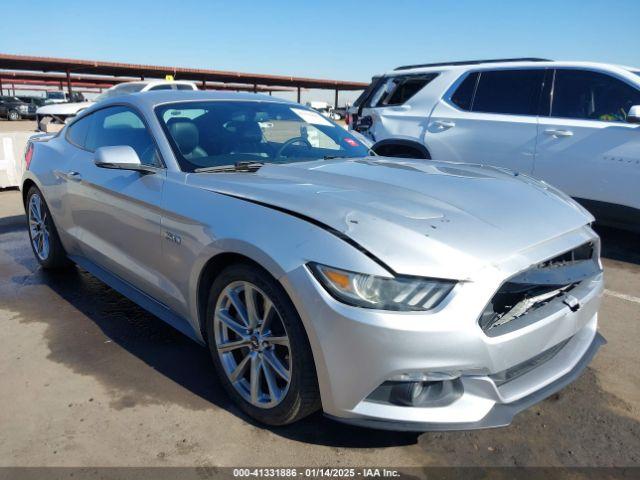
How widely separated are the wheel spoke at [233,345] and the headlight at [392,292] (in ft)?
2.27

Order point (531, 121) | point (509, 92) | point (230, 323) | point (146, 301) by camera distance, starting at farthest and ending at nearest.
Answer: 1. point (509, 92)
2. point (531, 121)
3. point (146, 301)
4. point (230, 323)

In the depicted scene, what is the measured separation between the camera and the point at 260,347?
2.34 meters

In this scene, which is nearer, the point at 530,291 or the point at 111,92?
the point at 530,291

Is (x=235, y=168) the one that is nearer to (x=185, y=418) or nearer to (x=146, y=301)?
(x=146, y=301)

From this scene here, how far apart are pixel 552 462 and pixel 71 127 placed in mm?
4078

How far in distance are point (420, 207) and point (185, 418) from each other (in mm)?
1472

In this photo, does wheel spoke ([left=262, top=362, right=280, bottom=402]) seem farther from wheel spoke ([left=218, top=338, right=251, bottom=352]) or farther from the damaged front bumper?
the damaged front bumper

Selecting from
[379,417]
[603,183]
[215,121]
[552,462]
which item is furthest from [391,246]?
[603,183]

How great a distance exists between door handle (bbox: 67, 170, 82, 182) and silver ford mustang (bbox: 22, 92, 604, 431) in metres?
0.39

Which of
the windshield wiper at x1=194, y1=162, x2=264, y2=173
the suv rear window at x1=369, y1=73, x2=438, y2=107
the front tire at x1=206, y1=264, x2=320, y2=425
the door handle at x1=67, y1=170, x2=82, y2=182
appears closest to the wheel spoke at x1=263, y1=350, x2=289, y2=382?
the front tire at x1=206, y1=264, x2=320, y2=425

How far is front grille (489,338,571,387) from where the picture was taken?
200 centimetres

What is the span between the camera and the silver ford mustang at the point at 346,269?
6.19ft

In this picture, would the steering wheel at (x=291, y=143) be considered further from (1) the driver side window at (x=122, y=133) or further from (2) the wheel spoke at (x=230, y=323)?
(2) the wheel spoke at (x=230, y=323)

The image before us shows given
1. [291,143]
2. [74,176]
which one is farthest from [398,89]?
[74,176]
